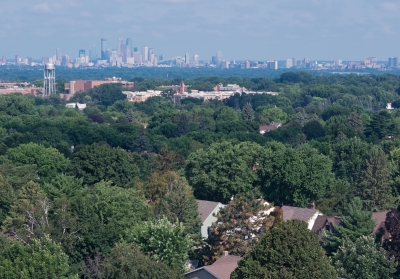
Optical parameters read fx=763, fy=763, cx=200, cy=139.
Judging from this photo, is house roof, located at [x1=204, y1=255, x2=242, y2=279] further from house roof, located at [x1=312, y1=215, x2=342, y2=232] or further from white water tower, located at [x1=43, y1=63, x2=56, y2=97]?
white water tower, located at [x1=43, y1=63, x2=56, y2=97]

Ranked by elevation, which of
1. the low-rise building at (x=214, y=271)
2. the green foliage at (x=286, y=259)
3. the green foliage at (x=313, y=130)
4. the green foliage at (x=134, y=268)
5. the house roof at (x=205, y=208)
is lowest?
the green foliage at (x=313, y=130)

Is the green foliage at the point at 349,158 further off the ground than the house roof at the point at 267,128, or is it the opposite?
the green foliage at the point at 349,158

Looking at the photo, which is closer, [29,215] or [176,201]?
[29,215]

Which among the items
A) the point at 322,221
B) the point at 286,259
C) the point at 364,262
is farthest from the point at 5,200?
the point at 364,262

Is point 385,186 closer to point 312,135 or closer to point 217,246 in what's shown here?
point 217,246

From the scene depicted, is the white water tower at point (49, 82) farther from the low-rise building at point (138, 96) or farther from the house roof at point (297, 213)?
the house roof at point (297, 213)

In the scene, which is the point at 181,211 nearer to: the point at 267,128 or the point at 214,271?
the point at 214,271

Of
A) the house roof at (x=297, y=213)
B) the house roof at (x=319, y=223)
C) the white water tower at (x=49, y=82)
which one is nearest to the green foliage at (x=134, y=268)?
the house roof at (x=319, y=223)
